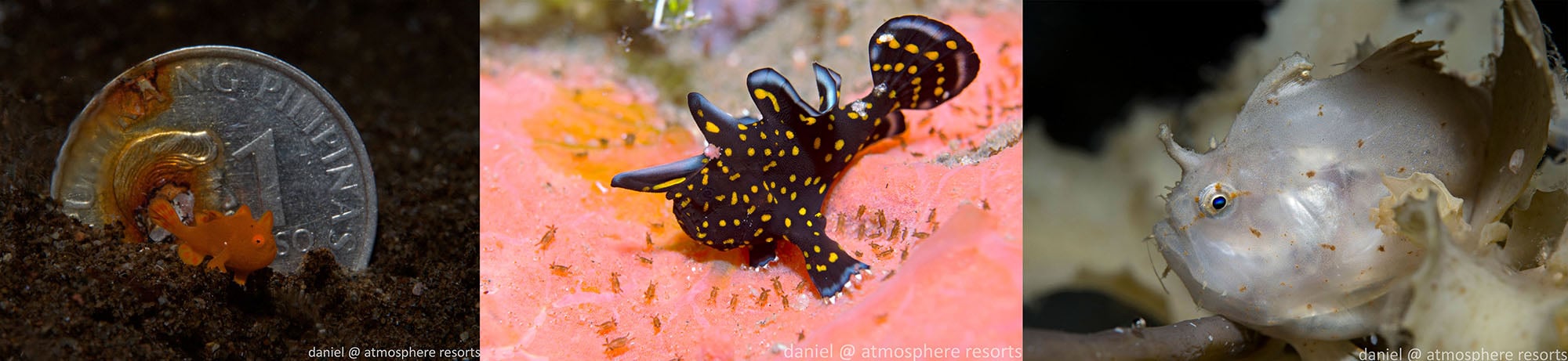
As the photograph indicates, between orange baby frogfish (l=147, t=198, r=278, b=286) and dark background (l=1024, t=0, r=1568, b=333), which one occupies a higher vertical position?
dark background (l=1024, t=0, r=1568, b=333)

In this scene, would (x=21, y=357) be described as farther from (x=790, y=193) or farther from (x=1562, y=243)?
(x=1562, y=243)

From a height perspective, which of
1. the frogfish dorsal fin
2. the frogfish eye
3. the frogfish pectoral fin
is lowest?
the frogfish pectoral fin

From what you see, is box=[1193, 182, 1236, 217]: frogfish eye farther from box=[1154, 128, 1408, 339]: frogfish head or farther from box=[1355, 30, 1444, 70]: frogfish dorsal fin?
box=[1355, 30, 1444, 70]: frogfish dorsal fin

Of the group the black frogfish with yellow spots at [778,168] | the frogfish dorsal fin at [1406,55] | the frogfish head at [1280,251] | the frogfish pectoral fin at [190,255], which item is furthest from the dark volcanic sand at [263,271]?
the frogfish dorsal fin at [1406,55]

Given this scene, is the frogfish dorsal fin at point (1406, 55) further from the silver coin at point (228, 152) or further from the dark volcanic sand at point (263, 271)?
the silver coin at point (228, 152)

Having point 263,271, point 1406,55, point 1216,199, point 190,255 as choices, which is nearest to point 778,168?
point 1216,199

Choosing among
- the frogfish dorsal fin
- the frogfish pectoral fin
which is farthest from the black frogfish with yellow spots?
the frogfish pectoral fin

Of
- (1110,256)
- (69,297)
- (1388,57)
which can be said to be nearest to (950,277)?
(1388,57)
